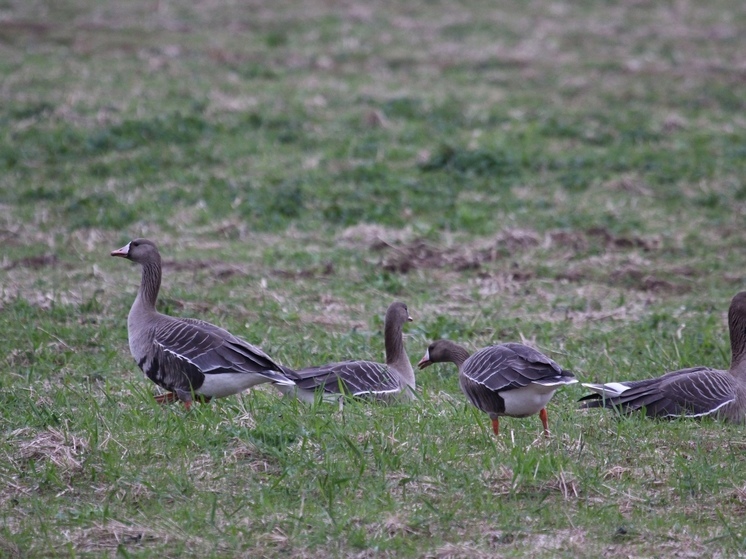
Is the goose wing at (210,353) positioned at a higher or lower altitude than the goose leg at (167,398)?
→ higher

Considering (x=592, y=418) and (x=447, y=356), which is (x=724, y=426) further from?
(x=447, y=356)

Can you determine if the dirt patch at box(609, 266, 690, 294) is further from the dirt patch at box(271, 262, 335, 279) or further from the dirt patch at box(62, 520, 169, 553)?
the dirt patch at box(62, 520, 169, 553)

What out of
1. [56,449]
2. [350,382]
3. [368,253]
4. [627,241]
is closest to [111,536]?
[56,449]

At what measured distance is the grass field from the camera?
564cm

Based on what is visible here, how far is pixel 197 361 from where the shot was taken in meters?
7.23

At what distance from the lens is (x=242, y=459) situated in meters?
6.14

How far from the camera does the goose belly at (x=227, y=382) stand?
23.6ft

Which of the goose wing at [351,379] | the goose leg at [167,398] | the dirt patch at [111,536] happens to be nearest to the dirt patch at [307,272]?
the goose wing at [351,379]

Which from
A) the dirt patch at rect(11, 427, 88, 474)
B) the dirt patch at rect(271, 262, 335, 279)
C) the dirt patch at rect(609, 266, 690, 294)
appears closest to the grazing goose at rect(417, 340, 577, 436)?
the dirt patch at rect(11, 427, 88, 474)

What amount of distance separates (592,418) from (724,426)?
3.05 ft

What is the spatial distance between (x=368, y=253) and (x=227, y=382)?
493cm

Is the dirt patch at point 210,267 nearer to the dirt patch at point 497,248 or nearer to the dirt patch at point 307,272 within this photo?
the dirt patch at point 307,272

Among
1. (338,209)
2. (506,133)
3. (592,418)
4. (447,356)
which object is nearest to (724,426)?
(592,418)

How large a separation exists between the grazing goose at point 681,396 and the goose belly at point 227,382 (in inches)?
93.4
